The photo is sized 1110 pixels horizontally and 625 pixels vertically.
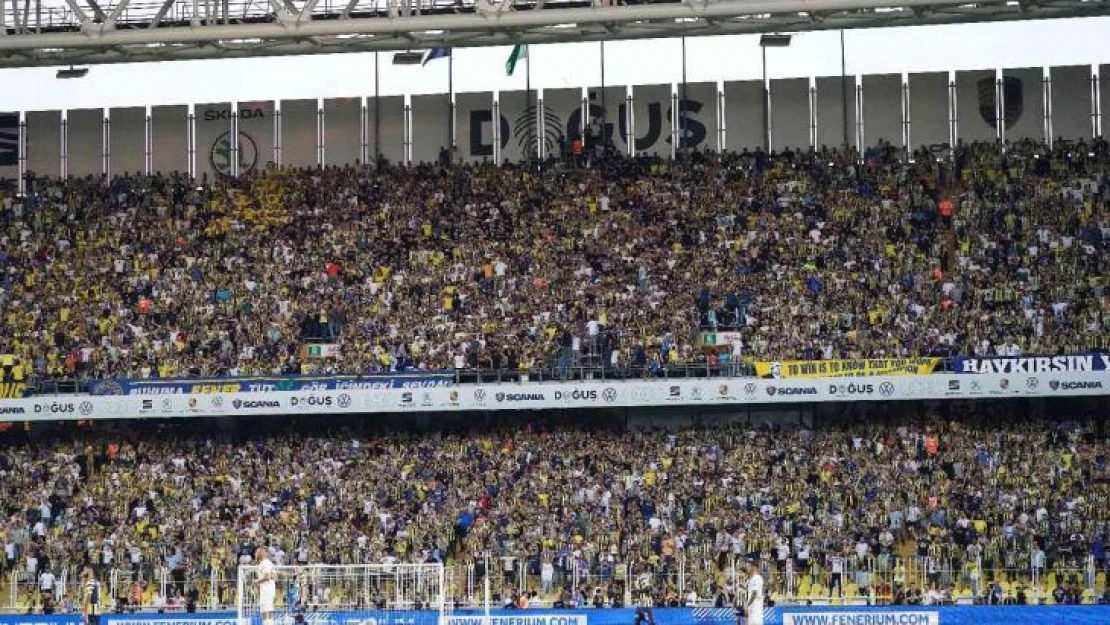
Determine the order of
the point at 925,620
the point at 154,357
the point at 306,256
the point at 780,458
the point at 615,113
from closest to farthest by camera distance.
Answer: the point at 925,620 < the point at 780,458 < the point at 154,357 < the point at 306,256 < the point at 615,113

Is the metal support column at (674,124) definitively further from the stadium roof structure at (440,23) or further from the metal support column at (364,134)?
the stadium roof structure at (440,23)

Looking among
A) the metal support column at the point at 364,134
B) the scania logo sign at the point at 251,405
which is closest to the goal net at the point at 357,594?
the scania logo sign at the point at 251,405

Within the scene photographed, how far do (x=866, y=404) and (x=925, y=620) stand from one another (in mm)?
10749

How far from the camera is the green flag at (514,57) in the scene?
180 feet

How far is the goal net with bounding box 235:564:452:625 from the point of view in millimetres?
34281

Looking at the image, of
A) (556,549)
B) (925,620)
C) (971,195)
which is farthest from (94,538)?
(971,195)

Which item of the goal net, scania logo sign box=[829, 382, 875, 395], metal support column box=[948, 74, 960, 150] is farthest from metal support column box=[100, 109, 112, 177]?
metal support column box=[948, 74, 960, 150]

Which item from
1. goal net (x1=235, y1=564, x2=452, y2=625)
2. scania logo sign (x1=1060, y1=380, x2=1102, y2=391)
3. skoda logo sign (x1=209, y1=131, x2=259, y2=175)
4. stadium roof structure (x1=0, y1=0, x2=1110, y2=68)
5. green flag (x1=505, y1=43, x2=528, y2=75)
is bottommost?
goal net (x1=235, y1=564, x2=452, y2=625)

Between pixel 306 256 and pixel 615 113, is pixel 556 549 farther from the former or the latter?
pixel 615 113

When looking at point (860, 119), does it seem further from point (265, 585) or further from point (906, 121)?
point (265, 585)

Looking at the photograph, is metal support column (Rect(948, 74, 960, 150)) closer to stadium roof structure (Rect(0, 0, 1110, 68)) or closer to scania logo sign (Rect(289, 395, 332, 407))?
stadium roof structure (Rect(0, 0, 1110, 68))

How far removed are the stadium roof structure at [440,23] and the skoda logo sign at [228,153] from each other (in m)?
11.9

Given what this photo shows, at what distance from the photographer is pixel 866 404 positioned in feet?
146

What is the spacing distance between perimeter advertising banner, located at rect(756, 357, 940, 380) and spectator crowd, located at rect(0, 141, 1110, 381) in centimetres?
48
